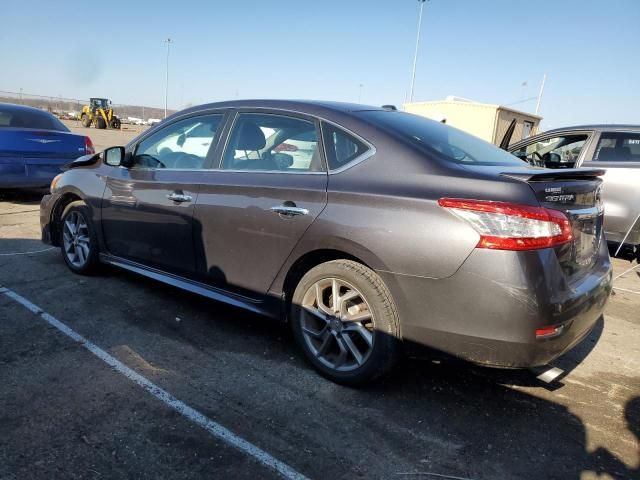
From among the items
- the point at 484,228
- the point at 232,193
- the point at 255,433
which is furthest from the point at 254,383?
the point at 484,228

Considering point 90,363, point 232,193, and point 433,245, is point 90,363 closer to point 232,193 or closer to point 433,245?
point 232,193

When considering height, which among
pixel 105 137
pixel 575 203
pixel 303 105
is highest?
pixel 303 105

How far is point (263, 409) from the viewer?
2.71 meters

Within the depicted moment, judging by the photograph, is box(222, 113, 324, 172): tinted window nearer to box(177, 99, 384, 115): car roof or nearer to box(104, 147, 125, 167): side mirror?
box(177, 99, 384, 115): car roof

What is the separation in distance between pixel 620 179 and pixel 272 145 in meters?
5.01

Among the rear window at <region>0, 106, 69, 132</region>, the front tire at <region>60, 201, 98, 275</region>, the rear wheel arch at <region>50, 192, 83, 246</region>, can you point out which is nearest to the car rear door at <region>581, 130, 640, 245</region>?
the front tire at <region>60, 201, 98, 275</region>

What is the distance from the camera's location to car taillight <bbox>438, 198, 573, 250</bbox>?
238cm

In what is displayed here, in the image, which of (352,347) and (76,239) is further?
(76,239)

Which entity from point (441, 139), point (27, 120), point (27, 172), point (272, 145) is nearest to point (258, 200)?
point (272, 145)

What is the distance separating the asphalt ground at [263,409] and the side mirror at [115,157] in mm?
1224

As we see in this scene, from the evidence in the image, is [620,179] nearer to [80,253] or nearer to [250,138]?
[250,138]

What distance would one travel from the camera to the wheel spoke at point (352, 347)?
2916mm

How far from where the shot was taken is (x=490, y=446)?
98.4 inches

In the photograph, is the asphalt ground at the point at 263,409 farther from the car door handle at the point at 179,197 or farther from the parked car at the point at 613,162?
the parked car at the point at 613,162
